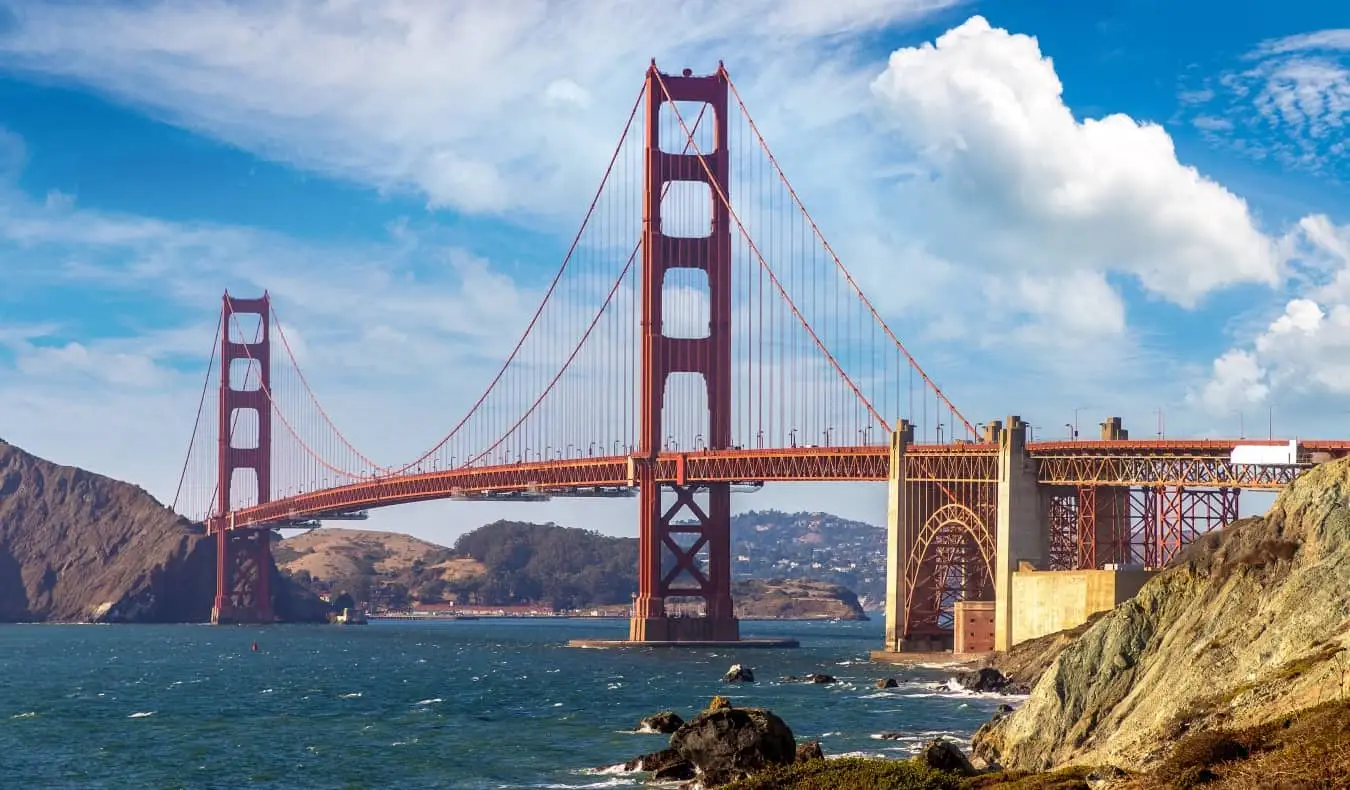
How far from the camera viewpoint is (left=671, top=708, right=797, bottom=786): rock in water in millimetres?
44250

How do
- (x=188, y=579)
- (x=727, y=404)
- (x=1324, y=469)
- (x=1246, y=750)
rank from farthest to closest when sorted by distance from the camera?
(x=188, y=579), (x=727, y=404), (x=1324, y=469), (x=1246, y=750)

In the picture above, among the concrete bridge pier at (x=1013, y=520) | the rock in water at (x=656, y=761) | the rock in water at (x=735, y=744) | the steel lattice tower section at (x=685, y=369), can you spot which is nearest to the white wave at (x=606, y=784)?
the rock in water at (x=656, y=761)

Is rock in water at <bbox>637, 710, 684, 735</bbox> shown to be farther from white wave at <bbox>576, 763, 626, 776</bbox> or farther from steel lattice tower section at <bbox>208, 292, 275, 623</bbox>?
steel lattice tower section at <bbox>208, 292, 275, 623</bbox>

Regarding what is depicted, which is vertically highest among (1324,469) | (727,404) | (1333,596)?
(727,404)

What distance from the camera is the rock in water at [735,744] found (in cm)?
4425

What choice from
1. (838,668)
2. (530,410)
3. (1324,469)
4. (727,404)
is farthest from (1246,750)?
(530,410)

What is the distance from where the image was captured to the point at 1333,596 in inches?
1574

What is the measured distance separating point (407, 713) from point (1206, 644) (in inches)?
1421

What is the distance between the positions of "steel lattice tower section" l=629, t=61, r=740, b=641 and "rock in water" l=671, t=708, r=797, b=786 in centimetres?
6533

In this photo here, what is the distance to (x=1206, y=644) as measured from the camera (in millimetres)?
41844

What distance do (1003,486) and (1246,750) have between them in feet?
172

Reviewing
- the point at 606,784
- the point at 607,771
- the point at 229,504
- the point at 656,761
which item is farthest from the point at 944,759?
the point at 229,504

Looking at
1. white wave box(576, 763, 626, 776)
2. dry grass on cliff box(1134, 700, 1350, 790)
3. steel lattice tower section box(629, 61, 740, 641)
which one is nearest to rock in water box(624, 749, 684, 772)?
white wave box(576, 763, 626, 776)

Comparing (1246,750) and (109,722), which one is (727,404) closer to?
(109,722)
